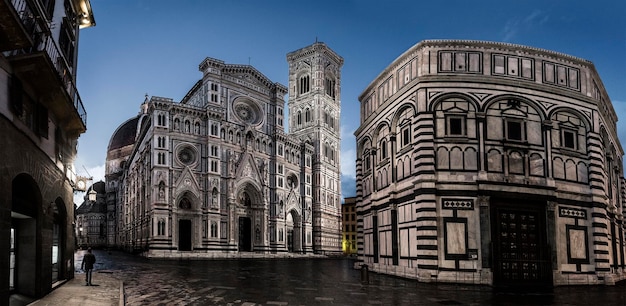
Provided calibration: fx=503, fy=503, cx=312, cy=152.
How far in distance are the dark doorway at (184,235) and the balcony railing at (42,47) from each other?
4120 centimetres

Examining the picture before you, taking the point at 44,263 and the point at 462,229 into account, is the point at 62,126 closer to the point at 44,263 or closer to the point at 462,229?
the point at 44,263

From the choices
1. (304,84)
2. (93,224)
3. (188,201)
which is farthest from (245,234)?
(93,224)

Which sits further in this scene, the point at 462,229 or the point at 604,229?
the point at 604,229

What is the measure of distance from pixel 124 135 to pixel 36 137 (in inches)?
3805

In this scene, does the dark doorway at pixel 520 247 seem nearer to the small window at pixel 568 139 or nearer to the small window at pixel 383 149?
the small window at pixel 568 139

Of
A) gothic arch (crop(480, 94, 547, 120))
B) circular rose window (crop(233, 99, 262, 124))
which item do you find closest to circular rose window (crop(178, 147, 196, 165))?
circular rose window (crop(233, 99, 262, 124))

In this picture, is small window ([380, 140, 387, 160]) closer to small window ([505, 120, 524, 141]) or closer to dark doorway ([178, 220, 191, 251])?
small window ([505, 120, 524, 141])

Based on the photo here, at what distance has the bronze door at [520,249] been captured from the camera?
2264 centimetres

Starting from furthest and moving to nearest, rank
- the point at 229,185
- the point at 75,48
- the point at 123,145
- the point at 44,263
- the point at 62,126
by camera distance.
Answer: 1. the point at 123,145
2. the point at 229,185
3. the point at 75,48
4. the point at 62,126
5. the point at 44,263

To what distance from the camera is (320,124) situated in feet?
283

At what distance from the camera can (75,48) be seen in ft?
73.4

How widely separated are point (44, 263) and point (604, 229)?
24.8 metres

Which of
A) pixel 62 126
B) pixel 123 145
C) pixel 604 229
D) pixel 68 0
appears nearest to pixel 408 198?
pixel 604 229

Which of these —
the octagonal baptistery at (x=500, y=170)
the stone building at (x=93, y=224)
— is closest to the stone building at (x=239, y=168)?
the stone building at (x=93, y=224)
